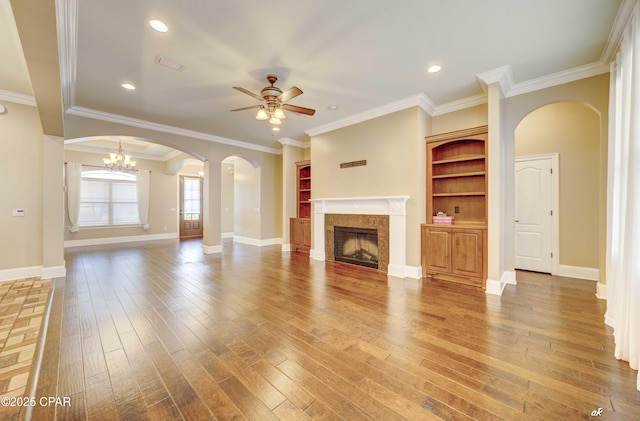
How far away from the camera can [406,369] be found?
6.25ft

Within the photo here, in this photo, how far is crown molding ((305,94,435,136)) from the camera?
14.2 feet

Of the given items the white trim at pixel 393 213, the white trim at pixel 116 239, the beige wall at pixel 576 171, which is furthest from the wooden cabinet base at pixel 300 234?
the white trim at pixel 116 239

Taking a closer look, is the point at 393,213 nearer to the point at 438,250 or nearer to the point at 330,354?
the point at 438,250

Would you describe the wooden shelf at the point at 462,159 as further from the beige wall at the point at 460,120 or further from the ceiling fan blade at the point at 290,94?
the ceiling fan blade at the point at 290,94

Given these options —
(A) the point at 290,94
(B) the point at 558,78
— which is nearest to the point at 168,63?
(A) the point at 290,94

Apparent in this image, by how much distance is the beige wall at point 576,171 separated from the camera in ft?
13.5

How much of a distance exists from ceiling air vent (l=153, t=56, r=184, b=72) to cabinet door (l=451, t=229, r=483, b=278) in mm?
4747

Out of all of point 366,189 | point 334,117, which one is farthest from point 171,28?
point 366,189

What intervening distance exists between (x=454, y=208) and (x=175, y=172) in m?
9.46

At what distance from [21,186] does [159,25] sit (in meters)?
4.11

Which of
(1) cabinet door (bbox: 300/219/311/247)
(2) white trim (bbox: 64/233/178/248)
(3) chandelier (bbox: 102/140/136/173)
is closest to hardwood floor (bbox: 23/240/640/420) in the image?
(1) cabinet door (bbox: 300/219/311/247)

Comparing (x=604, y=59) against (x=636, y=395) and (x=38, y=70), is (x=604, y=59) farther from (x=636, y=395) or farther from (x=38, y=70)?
(x=38, y=70)

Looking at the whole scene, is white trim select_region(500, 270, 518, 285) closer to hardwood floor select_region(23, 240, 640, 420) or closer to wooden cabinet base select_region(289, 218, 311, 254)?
hardwood floor select_region(23, 240, 640, 420)

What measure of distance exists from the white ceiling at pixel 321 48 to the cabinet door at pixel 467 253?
2.34 m
